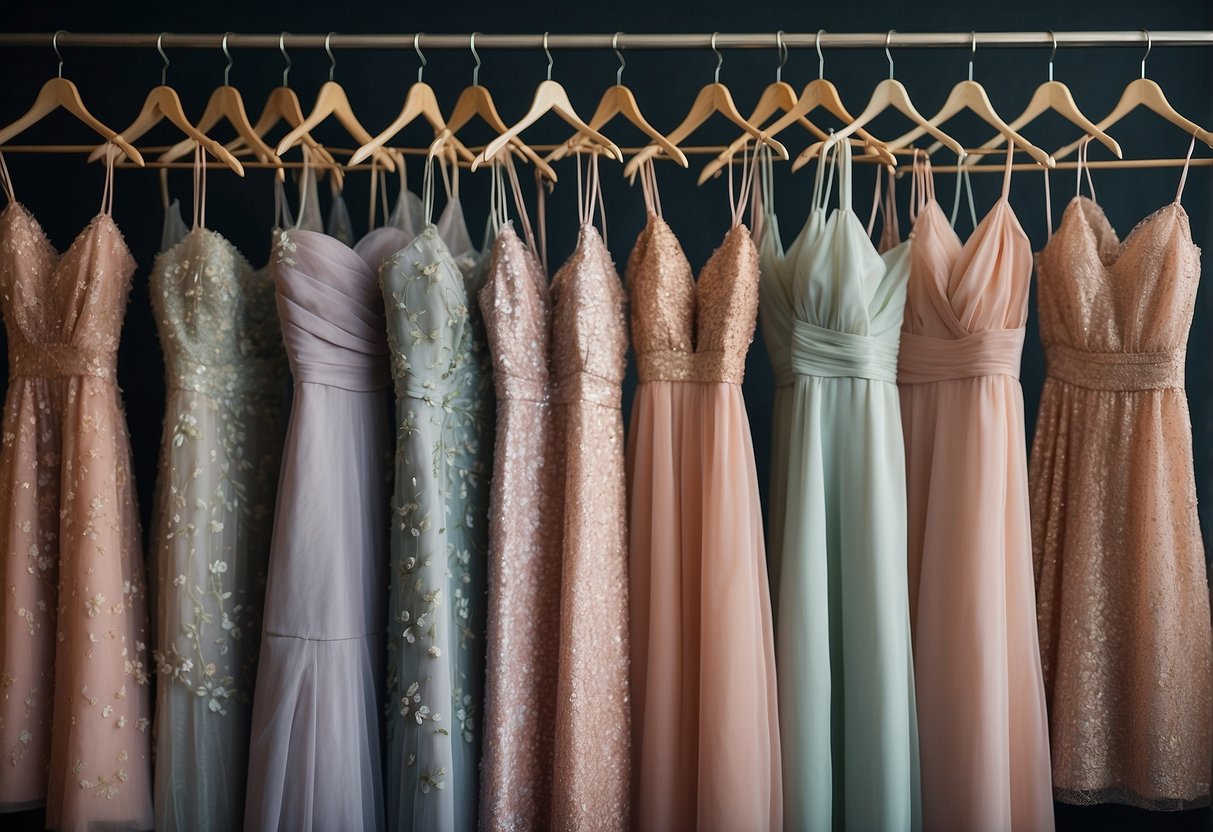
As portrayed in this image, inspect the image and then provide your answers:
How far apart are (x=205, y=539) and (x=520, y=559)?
0.57 m

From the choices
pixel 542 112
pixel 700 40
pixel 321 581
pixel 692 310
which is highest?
pixel 700 40

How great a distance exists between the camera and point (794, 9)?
8.65ft

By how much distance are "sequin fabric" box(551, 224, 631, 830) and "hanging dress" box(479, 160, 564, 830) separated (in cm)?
5

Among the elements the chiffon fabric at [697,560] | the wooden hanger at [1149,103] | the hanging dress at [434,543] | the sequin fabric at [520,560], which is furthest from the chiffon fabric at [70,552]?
the wooden hanger at [1149,103]

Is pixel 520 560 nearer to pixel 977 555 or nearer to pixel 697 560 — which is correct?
pixel 697 560

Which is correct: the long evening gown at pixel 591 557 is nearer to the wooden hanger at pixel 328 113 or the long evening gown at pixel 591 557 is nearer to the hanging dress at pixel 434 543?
the hanging dress at pixel 434 543

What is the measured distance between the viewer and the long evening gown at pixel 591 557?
6.04 ft

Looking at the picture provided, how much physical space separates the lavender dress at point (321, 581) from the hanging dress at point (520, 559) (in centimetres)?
23

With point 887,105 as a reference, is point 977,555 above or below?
below

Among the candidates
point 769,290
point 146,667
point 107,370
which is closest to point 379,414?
point 107,370

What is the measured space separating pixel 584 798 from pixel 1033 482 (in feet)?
→ 3.33

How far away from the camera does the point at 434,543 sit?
1863 mm

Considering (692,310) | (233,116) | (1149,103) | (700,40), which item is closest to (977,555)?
(692,310)

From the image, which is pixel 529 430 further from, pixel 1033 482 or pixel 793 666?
pixel 1033 482
